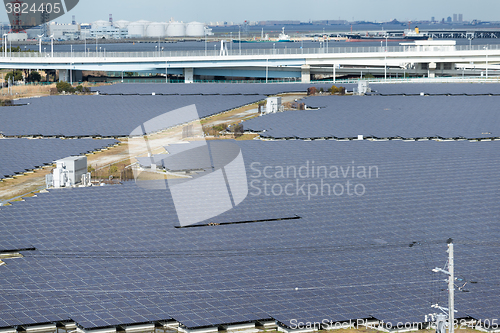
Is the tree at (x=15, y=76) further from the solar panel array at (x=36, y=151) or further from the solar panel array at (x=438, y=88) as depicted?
the solar panel array at (x=36, y=151)

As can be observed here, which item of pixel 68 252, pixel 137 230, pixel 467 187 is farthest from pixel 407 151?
pixel 68 252

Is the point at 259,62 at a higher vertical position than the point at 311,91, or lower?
higher

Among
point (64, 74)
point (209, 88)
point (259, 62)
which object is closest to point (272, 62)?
point (259, 62)

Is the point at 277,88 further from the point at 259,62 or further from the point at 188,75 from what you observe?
the point at 188,75

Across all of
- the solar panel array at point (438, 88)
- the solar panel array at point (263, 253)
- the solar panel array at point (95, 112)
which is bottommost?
the solar panel array at point (263, 253)

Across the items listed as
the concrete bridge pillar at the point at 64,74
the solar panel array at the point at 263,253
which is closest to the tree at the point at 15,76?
the concrete bridge pillar at the point at 64,74

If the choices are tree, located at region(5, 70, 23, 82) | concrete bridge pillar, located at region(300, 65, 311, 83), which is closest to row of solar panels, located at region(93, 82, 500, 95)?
concrete bridge pillar, located at region(300, 65, 311, 83)
